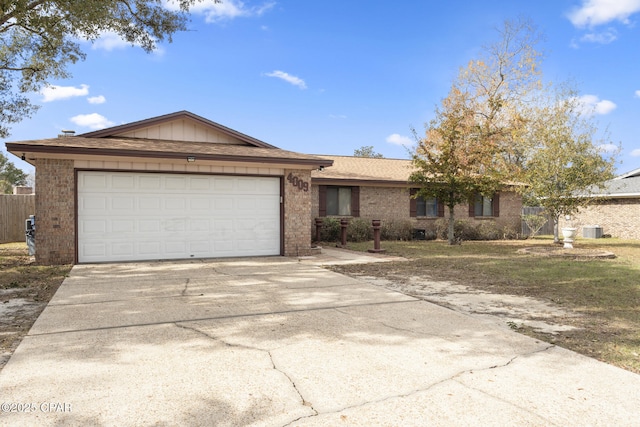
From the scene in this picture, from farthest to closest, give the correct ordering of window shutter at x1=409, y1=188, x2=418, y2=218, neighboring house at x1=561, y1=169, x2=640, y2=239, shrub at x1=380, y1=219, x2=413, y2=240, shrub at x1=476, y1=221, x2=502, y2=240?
neighboring house at x1=561, y1=169, x2=640, y2=239 < shrub at x1=476, y1=221, x2=502, y2=240 < window shutter at x1=409, y1=188, x2=418, y2=218 < shrub at x1=380, y1=219, x2=413, y2=240

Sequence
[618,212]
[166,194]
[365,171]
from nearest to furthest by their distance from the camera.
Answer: [166,194] < [365,171] < [618,212]

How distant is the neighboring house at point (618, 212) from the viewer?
71.2 feet

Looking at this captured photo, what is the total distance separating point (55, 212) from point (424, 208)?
15572mm

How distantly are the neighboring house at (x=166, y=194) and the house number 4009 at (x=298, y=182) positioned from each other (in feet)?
0.10

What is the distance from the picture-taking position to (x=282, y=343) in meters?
4.20

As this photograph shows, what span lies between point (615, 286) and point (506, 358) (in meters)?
5.43

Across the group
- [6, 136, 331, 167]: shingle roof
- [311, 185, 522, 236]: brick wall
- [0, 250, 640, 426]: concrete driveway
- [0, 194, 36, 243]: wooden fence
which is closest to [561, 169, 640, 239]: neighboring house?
[311, 185, 522, 236]: brick wall

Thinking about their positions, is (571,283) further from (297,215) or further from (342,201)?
(342,201)

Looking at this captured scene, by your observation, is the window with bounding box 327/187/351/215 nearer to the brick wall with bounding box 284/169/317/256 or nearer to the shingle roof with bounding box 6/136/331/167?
the shingle roof with bounding box 6/136/331/167

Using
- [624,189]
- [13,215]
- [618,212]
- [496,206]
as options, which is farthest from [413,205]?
[13,215]

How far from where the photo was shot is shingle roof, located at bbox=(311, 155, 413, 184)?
18219 mm

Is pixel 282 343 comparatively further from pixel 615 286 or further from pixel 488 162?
pixel 488 162

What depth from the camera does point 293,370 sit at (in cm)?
348

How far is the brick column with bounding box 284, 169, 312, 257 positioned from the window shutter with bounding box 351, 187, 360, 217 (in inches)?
263
